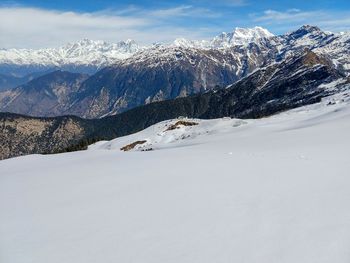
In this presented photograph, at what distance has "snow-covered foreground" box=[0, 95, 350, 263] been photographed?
9.94 meters

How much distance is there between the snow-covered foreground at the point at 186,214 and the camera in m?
9.94

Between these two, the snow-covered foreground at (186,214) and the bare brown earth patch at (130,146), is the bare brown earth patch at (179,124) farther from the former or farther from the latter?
the snow-covered foreground at (186,214)

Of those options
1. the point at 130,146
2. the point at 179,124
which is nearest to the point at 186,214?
the point at 130,146

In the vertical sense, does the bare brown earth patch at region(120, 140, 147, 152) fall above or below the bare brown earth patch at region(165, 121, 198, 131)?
below

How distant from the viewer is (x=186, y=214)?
1273 cm

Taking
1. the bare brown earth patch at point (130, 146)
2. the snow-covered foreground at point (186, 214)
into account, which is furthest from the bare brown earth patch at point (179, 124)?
the snow-covered foreground at point (186, 214)

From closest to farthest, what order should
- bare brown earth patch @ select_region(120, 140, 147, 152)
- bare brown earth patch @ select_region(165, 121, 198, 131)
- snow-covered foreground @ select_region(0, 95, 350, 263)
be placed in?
snow-covered foreground @ select_region(0, 95, 350, 263) → bare brown earth patch @ select_region(120, 140, 147, 152) → bare brown earth patch @ select_region(165, 121, 198, 131)

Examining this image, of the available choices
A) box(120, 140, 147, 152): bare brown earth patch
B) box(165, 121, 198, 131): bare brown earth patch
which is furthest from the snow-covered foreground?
box(165, 121, 198, 131): bare brown earth patch

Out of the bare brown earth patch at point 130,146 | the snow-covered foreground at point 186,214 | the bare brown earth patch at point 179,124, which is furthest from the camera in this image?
the bare brown earth patch at point 179,124

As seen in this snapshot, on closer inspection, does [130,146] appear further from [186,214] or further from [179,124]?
[186,214]

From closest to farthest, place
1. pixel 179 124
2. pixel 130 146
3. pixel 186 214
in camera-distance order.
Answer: pixel 186 214 < pixel 130 146 < pixel 179 124

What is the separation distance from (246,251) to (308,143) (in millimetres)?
21399

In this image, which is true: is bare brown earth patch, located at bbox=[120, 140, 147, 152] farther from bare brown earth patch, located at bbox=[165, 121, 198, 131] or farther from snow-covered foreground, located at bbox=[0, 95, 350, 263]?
snow-covered foreground, located at bbox=[0, 95, 350, 263]

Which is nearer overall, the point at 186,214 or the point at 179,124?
the point at 186,214
